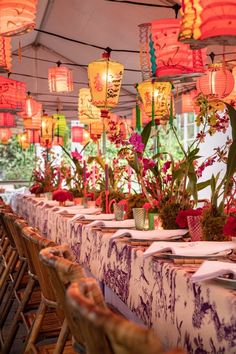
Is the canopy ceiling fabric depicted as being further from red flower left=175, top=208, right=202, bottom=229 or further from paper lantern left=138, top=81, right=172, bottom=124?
red flower left=175, top=208, right=202, bottom=229

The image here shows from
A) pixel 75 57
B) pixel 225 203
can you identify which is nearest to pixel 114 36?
pixel 75 57

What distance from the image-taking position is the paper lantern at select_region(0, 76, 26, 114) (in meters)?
6.17

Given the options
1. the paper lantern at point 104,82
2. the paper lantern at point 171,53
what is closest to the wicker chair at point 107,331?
the paper lantern at point 171,53

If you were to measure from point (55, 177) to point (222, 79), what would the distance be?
1939 mm

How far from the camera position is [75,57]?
8.48 meters

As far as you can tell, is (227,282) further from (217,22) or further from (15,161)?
(15,161)

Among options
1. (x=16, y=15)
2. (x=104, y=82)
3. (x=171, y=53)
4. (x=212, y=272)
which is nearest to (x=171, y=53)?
(x=171, y=53)

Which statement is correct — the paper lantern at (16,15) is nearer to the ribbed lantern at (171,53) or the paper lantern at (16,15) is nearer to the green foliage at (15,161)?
the ribbed lantern at (171,53)

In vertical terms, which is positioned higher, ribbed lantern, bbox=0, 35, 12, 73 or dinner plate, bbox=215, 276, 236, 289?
ribbed lantern, bbox=0, 35, 12, 73

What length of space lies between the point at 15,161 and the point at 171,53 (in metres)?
8.77

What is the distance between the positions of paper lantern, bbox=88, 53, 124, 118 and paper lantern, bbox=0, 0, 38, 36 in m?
0.98

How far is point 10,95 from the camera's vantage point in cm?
624

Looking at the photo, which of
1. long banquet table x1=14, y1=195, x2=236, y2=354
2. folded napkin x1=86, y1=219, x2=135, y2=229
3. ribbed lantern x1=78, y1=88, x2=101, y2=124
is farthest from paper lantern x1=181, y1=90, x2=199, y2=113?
long banquet table x1=14, y1=195, x2=236, y2=354

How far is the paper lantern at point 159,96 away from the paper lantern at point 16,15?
5.32ft
